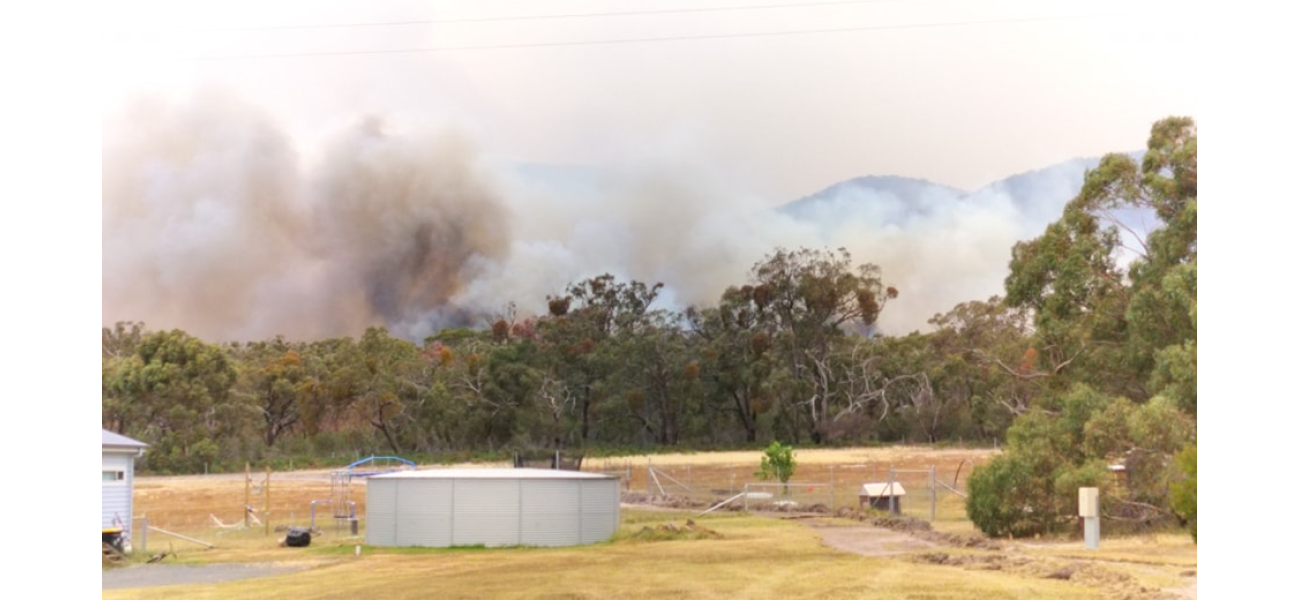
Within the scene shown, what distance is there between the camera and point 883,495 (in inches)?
1170

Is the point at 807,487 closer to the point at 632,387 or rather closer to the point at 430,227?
the point at 632,387

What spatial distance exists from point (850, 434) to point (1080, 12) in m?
12.5

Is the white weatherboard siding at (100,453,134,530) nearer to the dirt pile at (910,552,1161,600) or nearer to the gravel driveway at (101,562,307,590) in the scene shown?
the gravel driveway at (101,562,307,590)

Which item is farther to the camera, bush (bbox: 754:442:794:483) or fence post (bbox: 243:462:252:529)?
bush (bbox: 754:442:794:483)

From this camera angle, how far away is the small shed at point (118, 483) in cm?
2523

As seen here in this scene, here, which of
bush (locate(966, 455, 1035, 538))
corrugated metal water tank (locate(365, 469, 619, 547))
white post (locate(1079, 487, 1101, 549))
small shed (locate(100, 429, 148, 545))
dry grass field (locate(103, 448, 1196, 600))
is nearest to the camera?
dry grass field (locate(103, 448, 1196, 600))

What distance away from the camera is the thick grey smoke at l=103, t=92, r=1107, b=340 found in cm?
3609

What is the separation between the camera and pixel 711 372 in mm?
35812

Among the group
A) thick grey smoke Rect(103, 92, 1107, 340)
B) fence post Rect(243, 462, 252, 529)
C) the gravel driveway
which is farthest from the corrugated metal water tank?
thick grey smoke Rect(103, 92, 1107, 340)

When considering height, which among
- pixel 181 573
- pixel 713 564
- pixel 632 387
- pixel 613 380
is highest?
pixel 613 380

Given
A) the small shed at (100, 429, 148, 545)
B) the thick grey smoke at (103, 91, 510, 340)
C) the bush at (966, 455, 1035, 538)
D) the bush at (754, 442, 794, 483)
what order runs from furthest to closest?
the thick grey smoke at (103, 91, 510, 340), the bush at (754, 442, 794, 483), the small shed at (100, 429, 148, 545), the bush at (966, 455, 1035, 538)

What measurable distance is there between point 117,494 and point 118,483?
0.70 ft

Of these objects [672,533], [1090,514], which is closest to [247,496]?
[672,533]
